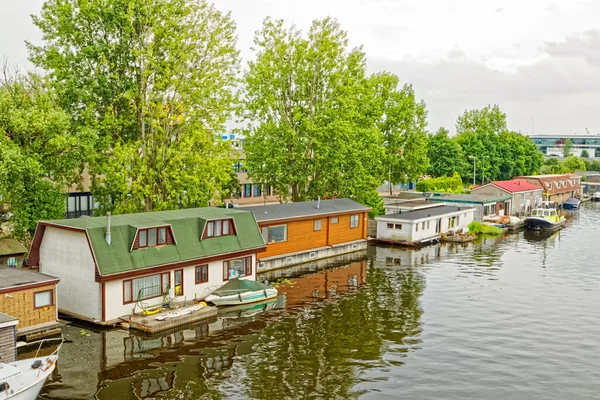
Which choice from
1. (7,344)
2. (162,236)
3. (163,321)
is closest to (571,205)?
(162,236)

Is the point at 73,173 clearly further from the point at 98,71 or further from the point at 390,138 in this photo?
the point at 390,138

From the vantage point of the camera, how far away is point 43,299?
29031 mm

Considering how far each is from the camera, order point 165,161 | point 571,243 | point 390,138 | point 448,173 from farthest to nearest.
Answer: point 448,173, point 390,138, point 571,243, point 165,161

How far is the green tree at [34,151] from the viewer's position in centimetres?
3769

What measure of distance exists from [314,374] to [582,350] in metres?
14.8

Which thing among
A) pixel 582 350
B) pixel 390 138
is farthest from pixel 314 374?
pixel 390 138

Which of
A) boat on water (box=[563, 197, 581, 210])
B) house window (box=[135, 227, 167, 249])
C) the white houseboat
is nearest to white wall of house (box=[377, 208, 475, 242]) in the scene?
the white houseboat

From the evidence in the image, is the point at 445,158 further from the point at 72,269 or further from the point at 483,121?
the point at 72,269

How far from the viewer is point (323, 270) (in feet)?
161

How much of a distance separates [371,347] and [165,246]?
1385cm

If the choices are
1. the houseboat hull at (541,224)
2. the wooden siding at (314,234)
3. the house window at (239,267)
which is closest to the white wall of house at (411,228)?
the wooden siding at (314,234)

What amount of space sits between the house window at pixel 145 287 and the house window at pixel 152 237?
6.37 ft

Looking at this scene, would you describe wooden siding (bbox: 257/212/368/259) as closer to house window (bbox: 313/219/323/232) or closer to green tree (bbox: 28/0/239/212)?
house window (bbox: 313/219/323/232)

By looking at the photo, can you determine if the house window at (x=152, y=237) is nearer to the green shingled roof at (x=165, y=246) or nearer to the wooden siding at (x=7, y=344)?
the green shingled roof at (x=165, y=246)
